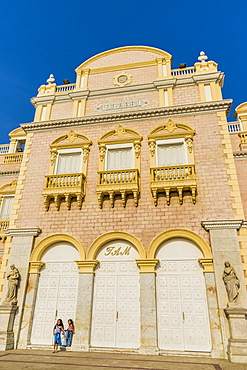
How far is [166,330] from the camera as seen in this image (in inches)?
449

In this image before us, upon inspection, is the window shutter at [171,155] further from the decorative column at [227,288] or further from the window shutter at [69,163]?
the window shutter at [69,163]

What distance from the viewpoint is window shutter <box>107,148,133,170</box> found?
14.8 m

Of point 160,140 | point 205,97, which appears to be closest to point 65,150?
point 160,140

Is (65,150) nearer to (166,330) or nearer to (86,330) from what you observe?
(86,330)

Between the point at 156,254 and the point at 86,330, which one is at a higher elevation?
the point at 156,254

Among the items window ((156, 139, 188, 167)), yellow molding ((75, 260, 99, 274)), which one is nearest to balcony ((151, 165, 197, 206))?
window ((156, 139, 188, 167))

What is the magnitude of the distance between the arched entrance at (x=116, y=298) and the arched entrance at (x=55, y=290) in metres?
1.24

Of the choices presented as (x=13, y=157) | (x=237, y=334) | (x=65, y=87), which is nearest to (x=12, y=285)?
(x=237, y=334)

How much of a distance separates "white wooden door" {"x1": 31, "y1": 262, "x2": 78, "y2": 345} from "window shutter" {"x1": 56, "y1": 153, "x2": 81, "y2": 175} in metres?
5.17

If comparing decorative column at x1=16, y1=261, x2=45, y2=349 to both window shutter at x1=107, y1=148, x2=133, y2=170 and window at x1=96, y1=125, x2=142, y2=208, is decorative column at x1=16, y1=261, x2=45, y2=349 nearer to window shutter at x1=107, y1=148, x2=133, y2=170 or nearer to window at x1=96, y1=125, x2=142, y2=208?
window at x1=96, y1=125, x2=142, y2=208

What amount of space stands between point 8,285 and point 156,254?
731 cm

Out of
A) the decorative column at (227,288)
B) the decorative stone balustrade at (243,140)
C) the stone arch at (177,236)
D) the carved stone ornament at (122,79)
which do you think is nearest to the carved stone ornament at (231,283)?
the decorative column at (227,288)

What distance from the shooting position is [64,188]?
14.3 metres

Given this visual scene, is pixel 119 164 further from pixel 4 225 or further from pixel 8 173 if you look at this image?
pixel 8 173
